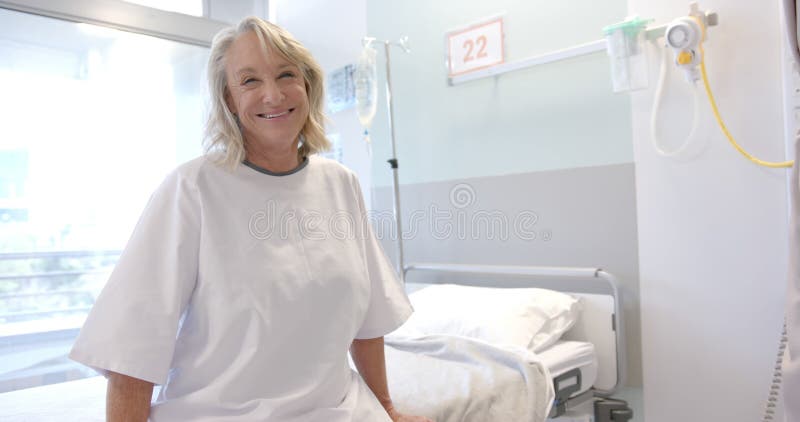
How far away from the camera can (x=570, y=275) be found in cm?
208

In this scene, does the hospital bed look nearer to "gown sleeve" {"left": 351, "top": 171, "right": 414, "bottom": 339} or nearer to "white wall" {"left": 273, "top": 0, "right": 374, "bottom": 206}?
"gown sleeve" {"left": 351, "top": 171, "right": 414, "bottom": 339}

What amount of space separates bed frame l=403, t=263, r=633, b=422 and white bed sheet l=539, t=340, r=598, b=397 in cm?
2

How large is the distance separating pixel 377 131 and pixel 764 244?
1.79 meters

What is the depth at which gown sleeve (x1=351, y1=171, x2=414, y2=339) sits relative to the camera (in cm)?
129

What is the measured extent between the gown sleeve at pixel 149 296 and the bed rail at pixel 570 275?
4.46 ft

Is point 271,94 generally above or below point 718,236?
above

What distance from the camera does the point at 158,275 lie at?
3.26 ft

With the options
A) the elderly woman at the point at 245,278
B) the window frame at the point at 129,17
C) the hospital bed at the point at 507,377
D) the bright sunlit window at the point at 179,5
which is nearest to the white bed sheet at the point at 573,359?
the hospital bed at the point at 507,377

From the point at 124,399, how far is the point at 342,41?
8.07 ft

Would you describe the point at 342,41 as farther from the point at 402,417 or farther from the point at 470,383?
the point at 402,417

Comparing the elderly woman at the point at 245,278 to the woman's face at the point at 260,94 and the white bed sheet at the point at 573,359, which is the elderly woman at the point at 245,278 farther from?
the white bed sheet at the point at 573,359

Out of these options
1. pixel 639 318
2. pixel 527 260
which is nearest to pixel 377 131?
pixel 527 260

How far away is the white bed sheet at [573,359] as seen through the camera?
1.78 meters

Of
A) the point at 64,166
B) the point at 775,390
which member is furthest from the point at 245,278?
the point at 64,166
